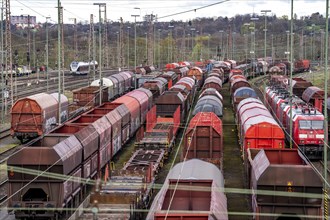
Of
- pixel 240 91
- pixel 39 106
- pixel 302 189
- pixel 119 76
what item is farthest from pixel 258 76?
pixel 302 189

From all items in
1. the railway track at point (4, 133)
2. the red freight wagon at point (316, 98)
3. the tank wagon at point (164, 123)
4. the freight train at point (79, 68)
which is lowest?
the railway track at point (4, 133)

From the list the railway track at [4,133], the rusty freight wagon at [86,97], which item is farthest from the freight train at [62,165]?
the rusty freight wagon at [86,97]

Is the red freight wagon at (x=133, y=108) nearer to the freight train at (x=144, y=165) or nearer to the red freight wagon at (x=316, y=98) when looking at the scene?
the freight train at (x=144, y=165)

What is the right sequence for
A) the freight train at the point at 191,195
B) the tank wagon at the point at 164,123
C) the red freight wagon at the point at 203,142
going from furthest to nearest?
the tank wagon at the point at 164,123, the red freight wagon at the point at 203,142, the freight train at the point at 191,195

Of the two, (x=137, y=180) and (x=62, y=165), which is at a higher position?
(x=62, y=165)

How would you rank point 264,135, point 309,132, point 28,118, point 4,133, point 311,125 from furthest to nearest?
point 4,133 → point 28,118 → point 311,125 → point 309,132 → point 264,135

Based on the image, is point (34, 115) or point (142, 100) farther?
point (142, 100)

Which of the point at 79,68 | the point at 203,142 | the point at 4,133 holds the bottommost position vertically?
the point at 4,133

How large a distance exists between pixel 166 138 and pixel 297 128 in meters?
8.34

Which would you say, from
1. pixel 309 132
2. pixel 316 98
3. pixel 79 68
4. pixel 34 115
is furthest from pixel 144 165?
pixel 79 68

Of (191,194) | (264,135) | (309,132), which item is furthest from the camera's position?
(309,132)

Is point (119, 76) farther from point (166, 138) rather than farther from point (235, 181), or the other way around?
point (235, 181)

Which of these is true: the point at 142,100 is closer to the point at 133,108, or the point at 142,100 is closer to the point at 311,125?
the point at 133,108

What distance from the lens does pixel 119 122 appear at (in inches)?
1385
